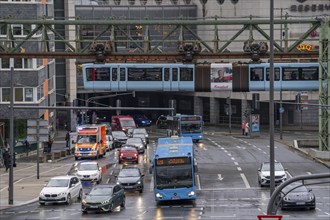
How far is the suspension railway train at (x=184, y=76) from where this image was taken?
68.8 meters

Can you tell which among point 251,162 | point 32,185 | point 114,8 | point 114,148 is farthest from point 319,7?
point 32,185

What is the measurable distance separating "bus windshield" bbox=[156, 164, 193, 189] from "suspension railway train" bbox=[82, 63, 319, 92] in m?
19.5

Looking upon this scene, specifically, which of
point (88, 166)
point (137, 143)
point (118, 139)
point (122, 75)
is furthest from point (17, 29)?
point (88, 166)

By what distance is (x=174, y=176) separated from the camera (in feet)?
161

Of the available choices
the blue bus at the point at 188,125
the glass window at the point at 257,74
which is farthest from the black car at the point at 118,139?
the glass window at the point at 257,74

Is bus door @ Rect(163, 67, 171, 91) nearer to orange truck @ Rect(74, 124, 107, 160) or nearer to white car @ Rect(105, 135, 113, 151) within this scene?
orange truck @ Rect(74, 124, 107, 160)

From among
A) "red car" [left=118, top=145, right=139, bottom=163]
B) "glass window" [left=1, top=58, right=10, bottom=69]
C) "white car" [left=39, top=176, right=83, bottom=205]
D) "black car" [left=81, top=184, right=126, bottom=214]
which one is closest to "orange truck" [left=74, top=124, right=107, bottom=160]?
"red car" [left=118, top=145, right=139, bottom=163]

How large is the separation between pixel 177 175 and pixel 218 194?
6.54m

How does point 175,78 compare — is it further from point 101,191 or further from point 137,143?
point 101,191

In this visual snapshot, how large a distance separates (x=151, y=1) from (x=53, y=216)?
87.6m

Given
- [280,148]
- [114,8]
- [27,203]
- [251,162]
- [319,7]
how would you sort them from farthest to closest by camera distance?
[114,8] → [319,7] → [280,148] → [251,162] → [27,203]

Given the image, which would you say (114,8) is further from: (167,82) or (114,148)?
(167,82)

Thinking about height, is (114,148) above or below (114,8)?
below

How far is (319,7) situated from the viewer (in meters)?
112
